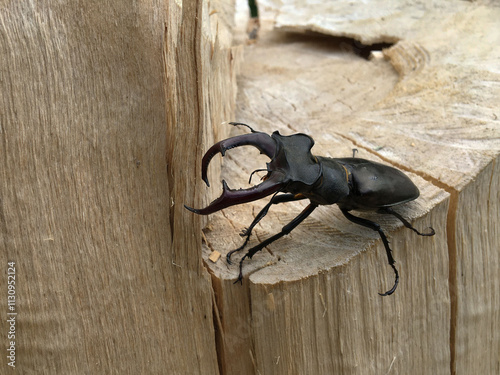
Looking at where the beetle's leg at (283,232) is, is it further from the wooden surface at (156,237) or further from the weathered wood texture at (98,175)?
the weathered wood texture at (98,175)

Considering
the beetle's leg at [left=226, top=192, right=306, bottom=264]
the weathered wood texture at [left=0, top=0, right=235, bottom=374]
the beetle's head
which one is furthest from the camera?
the beetle's leg at [left=226, top=192, right=306, bottom=264]

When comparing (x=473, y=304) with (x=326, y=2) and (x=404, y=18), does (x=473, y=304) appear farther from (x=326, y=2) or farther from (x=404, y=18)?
(x=326, y=2)

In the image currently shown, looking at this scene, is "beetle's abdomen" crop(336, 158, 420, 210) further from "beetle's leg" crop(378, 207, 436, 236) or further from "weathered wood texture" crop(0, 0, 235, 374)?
"weathered wood texture" crop(0, 0, 235, 374)

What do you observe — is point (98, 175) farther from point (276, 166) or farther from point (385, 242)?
point (385, 242)

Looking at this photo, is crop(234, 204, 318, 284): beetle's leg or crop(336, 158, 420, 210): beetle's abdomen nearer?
crop(234, 204, 318, 284): beetle's leg

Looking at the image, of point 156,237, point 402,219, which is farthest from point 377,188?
point 156,237

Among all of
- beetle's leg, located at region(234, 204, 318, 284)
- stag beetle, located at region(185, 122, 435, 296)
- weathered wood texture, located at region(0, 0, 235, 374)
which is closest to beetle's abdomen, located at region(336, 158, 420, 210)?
stag beetle, located at region(185, 122, 435, 296)
